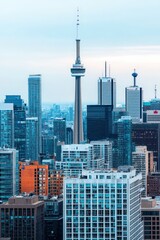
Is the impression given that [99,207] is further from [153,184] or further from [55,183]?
[153,184]

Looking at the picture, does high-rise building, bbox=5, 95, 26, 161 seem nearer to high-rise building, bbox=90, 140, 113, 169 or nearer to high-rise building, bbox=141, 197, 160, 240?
high-rise building, bbox=90, 140, 113, 169

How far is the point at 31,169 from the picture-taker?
7350 centimetres

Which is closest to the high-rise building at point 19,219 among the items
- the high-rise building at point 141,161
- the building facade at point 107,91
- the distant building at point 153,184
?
the distant building at point 153,184

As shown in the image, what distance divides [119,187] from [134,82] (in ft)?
362

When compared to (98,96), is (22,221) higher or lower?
lower

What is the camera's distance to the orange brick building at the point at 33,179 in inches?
2803

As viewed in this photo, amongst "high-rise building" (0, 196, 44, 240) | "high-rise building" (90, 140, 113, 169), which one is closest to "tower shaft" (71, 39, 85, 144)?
"high-rise building" (90, 140, 113, 169)

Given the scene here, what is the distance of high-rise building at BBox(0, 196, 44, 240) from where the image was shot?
55.4m

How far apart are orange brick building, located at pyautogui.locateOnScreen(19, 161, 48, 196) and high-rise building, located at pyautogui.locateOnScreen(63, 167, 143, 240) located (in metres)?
18.8

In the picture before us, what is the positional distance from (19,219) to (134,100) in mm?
98729

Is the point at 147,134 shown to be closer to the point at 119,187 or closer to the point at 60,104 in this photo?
the point at 60,104

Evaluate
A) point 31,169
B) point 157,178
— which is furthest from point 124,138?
point 31,169

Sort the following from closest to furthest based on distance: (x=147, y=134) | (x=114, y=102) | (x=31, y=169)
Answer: (x=31, y=169) → (x=147, y=134) → (x=114, y=102)

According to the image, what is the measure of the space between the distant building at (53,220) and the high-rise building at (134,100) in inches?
3333
